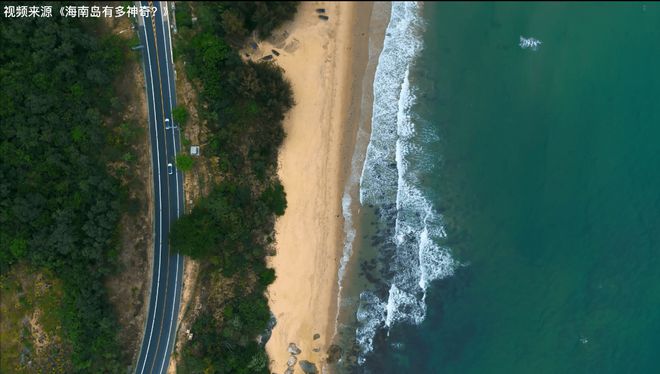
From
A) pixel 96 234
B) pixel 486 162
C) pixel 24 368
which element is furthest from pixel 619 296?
pixel 24 368

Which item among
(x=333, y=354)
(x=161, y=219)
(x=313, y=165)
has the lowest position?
(x=333, y=354)

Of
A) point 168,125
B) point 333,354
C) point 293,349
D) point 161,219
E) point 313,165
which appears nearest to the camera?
point 161,219

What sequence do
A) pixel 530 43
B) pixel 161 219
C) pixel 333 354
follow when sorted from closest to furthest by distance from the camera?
pixel 161 219
pixel 333 354
pixel 530 43

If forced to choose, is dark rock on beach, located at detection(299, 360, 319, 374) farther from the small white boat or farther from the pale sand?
the small white boat

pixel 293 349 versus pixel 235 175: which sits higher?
pixel 235 175

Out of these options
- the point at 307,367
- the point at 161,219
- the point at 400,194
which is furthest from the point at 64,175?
the point at 400,194

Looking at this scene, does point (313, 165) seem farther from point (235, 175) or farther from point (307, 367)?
point (307, 367)

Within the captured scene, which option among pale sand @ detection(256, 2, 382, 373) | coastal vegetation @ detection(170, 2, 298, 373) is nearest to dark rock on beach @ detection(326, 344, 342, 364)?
pale sand @ detection(256, 2, 382, 373)
